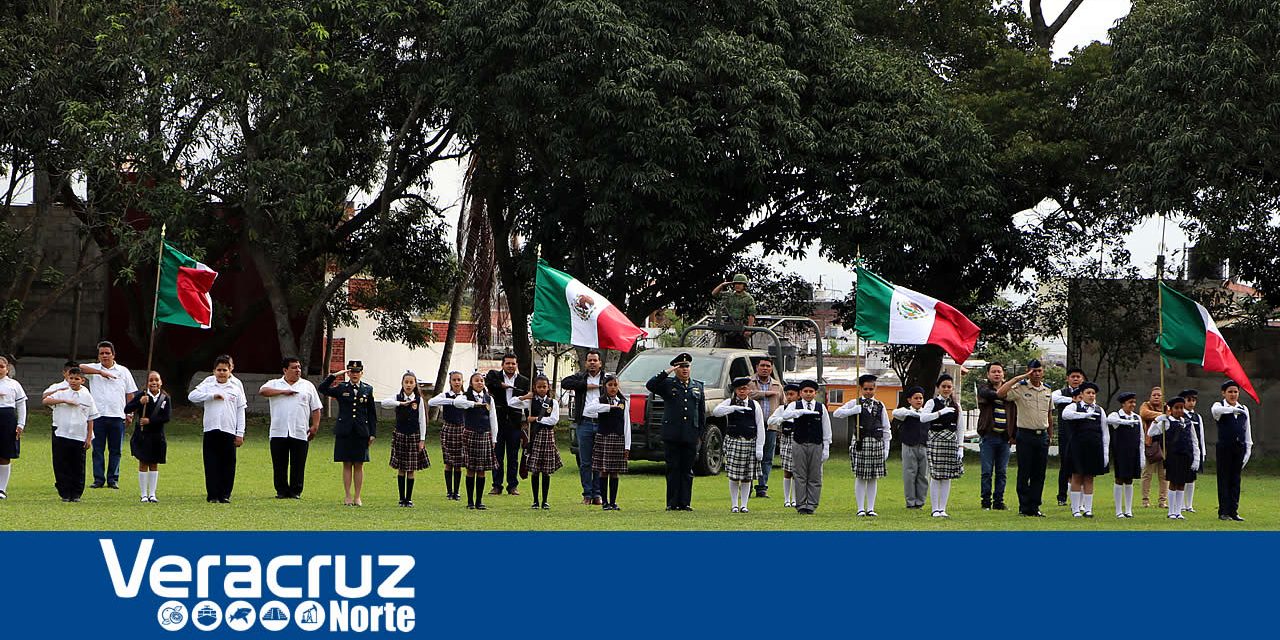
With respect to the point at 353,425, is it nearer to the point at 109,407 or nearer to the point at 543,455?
the point at 543,455

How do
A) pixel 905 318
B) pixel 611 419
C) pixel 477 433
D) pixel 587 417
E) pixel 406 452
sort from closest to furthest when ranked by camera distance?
1. pixel 477 433
2. pixel 406 452
3. pixel 611 419
4. pixel 587 417
5. pixel 905 318

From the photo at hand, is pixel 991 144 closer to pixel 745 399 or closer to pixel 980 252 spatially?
pixel 980 252

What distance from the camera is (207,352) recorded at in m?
38.7

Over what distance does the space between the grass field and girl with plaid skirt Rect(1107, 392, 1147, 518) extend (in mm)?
226

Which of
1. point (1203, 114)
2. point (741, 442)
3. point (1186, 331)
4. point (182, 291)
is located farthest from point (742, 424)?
point (1203, 114)

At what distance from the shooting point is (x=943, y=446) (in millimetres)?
16438

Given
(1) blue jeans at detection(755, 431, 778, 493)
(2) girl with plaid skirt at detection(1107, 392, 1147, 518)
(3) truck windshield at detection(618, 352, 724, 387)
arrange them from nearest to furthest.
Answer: (2) girl with plaid skirt at detection(1107, 392, 1147, 518) → (1) blue jeans at detection(755, 431, 778, 493) → (3) truck windshield at detection(618, 352, 724, 387)

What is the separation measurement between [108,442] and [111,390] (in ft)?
2.16

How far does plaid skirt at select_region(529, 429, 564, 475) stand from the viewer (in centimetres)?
1595

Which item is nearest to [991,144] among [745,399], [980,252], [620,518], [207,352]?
[980,252]
